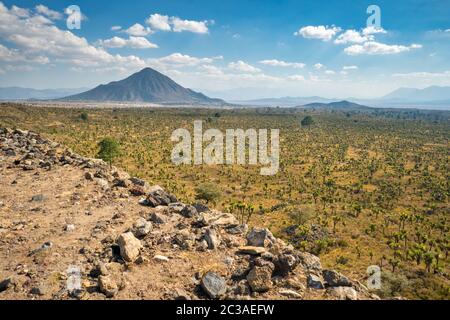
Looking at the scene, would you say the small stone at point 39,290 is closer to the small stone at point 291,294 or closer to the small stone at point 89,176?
the small stone at point 291,294

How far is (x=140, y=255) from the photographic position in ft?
41.7

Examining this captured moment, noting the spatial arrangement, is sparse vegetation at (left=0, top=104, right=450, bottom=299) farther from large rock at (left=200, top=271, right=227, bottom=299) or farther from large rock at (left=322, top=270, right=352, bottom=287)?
large rock at (left=200, top=271, right=227, bottom=299)

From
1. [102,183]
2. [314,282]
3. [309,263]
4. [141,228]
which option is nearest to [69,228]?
[141,228]

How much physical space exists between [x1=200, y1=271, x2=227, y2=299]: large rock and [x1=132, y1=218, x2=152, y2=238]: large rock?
4095 millimetres

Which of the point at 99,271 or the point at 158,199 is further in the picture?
the point at 158,199

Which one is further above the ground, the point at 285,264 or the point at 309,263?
the point at 285,264

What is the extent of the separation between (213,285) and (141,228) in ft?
Result: 15.9

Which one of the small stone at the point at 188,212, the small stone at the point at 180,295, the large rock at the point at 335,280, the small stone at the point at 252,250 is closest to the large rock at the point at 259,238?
the small stone at the point at 252,250

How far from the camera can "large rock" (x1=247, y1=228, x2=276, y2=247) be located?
1404cm

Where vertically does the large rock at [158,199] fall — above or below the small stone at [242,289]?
above

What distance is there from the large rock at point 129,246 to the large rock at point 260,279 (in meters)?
4.48

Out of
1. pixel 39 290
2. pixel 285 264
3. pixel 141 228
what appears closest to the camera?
pixel 39 290

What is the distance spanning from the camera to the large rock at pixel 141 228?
557 inches

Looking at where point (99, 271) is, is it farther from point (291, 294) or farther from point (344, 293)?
point (344, 293)
